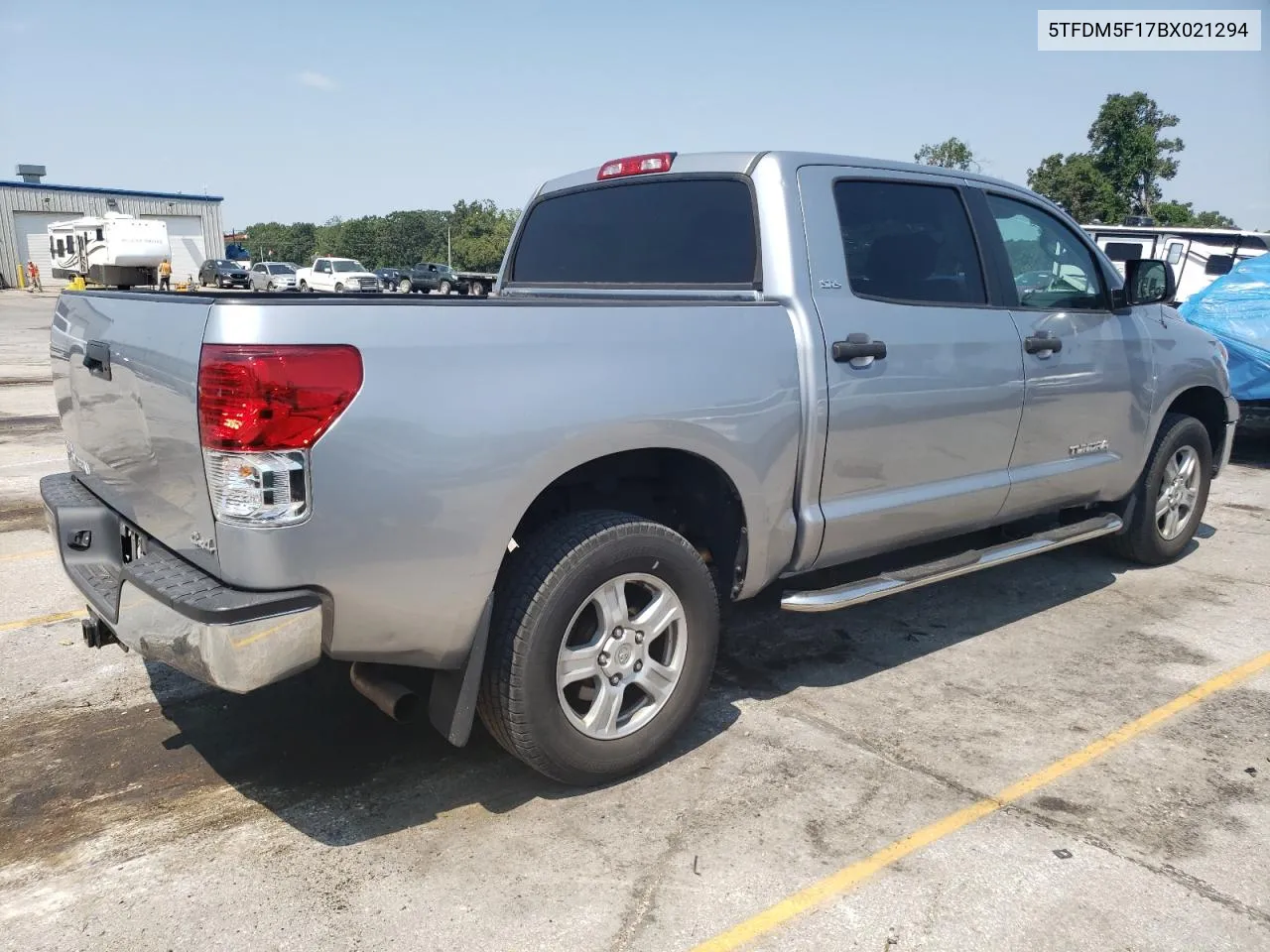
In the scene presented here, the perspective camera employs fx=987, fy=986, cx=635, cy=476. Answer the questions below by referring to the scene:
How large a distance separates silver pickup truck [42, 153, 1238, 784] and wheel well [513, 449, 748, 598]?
0.04ft

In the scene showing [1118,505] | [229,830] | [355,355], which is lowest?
[229,830]

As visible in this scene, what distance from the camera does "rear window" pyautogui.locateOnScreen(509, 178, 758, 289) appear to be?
12.1 feet

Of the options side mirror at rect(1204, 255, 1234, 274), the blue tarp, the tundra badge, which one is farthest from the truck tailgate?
side mirror at rect(1204, 255, 1234, 274)

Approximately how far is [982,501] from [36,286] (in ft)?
190

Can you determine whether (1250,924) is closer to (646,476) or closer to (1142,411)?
(646,476)

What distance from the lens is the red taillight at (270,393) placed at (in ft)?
7.61

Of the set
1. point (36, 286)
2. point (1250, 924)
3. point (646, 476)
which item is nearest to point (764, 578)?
point (646, 476)

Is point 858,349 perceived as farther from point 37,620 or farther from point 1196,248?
point 1196,248

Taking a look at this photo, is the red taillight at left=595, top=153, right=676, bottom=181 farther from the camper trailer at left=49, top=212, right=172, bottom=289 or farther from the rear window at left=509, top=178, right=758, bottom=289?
the camper trailer at left=49, top=212, right=172, bottom=289

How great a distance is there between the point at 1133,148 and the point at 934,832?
60649mm

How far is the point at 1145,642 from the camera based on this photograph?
4492 millimetres

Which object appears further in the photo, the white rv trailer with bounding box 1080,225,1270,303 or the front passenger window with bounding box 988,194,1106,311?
the white rv trailer with bounding box 1080,225,1270,303

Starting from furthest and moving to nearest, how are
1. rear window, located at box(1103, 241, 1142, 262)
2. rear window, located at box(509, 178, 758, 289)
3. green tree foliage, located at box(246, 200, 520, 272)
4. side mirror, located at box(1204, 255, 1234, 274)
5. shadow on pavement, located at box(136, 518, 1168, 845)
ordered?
green tree foliage, located at box(246, 200, 520, 272)
rear window, located at box(1103, 241, 1142, 262)
side mirror, located at box(1204, 255, 1234, 274)
rear window, located at box(509, 178, 758, 289)
shadow on pavement, located at box(136, 518, 1168, 845)

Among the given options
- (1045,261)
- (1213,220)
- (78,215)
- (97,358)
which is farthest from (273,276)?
(1213,220)
